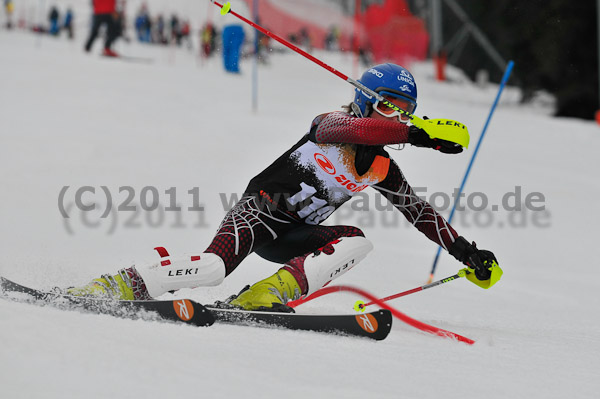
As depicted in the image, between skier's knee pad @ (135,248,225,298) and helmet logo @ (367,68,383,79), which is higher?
helmet logo @ (367,68,383,79)

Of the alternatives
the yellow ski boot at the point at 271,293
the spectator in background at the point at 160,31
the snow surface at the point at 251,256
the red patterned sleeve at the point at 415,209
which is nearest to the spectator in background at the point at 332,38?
the spectator in background at the point at 160,31

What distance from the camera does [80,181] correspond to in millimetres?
7191

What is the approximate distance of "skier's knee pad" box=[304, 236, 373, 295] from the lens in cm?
310

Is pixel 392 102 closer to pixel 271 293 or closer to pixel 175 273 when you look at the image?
pixel 271 293

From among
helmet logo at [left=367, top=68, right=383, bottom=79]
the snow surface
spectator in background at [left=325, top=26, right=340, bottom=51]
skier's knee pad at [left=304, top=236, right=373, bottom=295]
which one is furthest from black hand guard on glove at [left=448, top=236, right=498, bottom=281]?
spectator in background at [left=325, top=26, right=340, bottom=51]

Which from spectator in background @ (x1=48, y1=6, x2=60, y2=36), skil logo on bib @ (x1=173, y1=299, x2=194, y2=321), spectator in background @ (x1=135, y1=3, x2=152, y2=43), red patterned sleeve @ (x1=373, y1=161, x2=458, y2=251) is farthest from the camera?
spectator in background @ (x1=135, y1=3, x2=152, y2=43)

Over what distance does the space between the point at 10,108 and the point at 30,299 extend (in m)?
7.72

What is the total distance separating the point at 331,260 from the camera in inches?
122

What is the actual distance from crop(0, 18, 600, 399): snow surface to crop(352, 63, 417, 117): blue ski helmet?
1.09 metres

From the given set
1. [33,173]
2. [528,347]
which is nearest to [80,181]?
[33,173]

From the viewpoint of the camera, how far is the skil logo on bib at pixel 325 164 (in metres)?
3.24

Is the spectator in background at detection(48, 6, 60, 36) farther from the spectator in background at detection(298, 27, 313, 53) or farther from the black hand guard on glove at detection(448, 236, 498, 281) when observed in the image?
the black hand guard on glove at detection(448, 236, 498, 281)

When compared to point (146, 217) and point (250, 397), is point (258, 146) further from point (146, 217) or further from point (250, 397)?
point (250, 397)

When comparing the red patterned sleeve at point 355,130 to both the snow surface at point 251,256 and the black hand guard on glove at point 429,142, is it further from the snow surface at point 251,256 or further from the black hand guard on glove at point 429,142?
the snow surface at point 251,256
